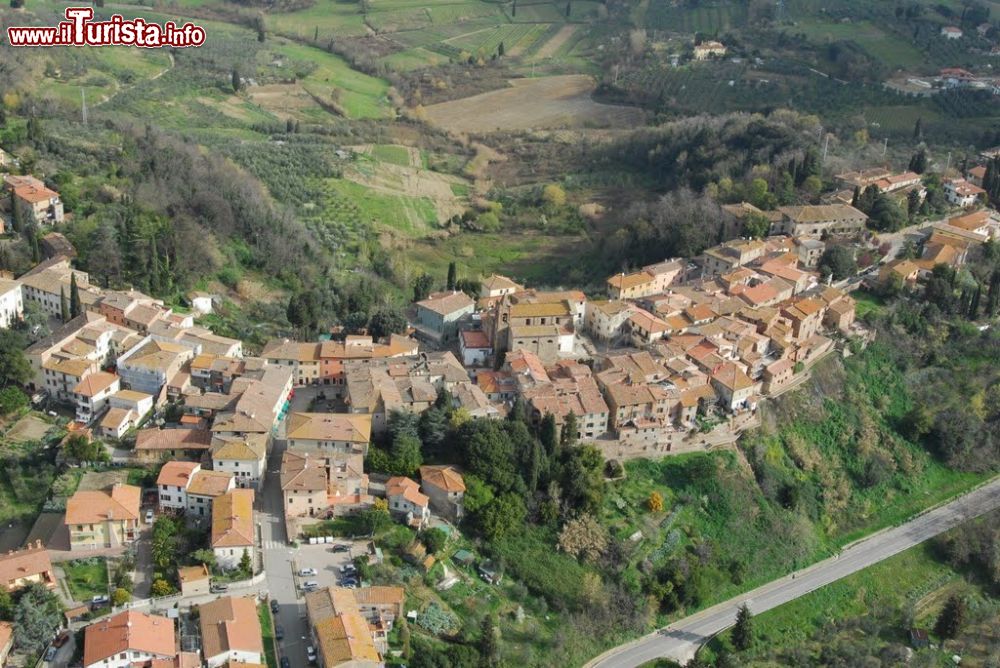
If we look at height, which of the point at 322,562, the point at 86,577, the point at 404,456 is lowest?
the point at 322,562

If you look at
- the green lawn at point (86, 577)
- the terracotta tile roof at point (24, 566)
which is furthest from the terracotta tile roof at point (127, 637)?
the terracotta tile roof at point (24, 566)

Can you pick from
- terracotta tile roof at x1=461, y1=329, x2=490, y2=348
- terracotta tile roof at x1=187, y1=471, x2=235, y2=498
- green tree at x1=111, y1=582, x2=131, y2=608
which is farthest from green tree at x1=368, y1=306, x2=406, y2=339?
green tree at x1=111, y1=582, x2=131, y2=608

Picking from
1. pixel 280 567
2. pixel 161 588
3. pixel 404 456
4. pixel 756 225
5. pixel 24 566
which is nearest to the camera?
pixel 24 566

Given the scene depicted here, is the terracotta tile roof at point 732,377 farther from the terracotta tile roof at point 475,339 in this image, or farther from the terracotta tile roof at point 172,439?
the terracotta tile roof at point 172,439

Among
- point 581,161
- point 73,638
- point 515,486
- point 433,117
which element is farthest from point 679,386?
point 433,117

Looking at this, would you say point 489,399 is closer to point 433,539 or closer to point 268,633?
point 433,539

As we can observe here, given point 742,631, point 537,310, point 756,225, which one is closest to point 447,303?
point 537,310

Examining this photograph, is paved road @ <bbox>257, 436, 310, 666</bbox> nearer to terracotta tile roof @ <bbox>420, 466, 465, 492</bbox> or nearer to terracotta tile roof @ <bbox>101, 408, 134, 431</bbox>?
terracotta tile roof @ <bbox>420, 466, 465, 492</bbox>
